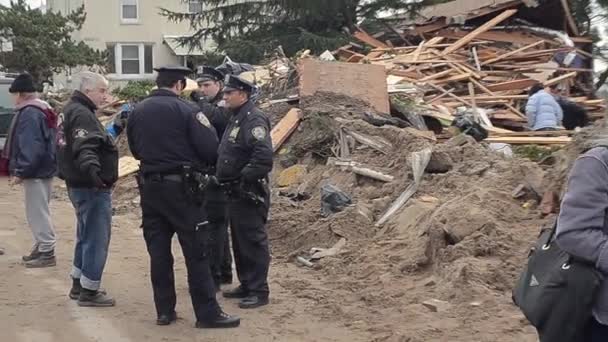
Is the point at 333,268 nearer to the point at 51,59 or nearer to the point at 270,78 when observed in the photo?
the point at 270,78

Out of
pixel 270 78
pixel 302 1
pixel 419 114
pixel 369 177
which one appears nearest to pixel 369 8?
pixel 302 1

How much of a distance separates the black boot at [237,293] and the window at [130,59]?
120 ft

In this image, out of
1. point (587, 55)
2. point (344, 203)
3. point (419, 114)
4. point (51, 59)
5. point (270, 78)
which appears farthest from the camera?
point (51, 59)

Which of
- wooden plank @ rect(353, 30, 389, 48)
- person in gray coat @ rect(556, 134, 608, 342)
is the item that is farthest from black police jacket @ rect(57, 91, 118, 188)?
wooden plank @ rect(353, 30, 389, 48)

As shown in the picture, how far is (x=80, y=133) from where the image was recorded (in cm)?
746

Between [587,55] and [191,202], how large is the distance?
617 inches

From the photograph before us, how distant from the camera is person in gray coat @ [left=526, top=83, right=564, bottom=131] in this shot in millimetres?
14086

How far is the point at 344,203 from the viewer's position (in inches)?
408

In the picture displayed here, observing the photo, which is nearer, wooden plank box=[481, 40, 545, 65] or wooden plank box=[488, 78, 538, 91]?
wooden plank box=[488, 78, 538, 91]

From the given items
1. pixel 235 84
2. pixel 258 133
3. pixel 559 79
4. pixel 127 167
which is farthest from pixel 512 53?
pixel 258 133

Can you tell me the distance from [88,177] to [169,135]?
105cm

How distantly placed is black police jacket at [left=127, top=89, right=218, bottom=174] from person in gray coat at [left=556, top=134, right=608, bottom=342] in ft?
12.2

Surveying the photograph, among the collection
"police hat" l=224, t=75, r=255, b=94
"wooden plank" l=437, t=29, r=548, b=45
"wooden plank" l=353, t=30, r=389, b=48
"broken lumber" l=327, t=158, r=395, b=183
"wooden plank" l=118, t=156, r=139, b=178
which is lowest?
"wooden plank" l=118, t=156, r=139, b=178

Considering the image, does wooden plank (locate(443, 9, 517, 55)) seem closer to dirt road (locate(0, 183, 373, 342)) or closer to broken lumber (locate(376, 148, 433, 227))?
broken lumber (locate(376, 148, 433, 227))
